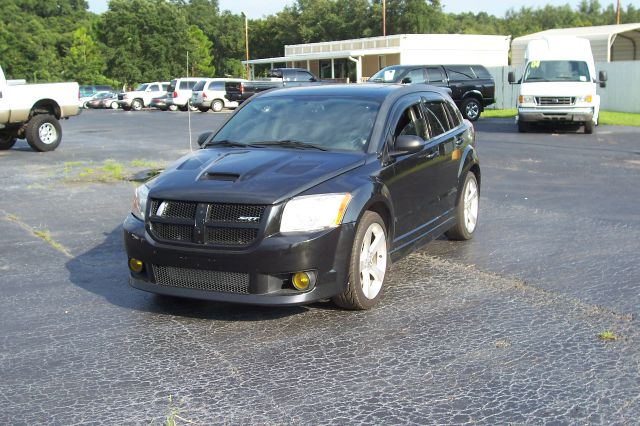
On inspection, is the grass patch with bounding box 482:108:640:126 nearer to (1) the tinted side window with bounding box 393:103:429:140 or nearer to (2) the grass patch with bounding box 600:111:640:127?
(2) the grass patch with bounding box 600:111:640:127

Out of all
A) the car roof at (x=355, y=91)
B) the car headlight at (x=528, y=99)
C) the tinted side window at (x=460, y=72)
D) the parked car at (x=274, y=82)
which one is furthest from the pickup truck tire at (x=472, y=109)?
the car roof at (x=355, y=91)

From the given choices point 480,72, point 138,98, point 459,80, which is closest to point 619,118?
point 480,72

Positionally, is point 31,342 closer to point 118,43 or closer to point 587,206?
point 587,206

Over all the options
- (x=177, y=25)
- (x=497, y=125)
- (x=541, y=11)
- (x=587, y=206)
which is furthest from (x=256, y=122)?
(x=541, y=11)

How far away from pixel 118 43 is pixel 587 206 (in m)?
71.7

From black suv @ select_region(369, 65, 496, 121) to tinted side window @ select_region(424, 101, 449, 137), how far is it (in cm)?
1946

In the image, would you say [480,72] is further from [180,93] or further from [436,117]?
[436,117]

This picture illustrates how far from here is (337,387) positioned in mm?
4262

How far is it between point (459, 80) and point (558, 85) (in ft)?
23.7

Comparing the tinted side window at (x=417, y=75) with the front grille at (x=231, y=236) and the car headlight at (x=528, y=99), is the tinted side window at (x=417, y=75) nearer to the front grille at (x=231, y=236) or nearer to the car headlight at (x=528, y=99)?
the car headlight at (x=528, y=99)

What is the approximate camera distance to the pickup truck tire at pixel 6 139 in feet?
62.7

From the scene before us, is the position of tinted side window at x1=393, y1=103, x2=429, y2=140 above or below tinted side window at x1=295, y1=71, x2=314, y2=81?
below

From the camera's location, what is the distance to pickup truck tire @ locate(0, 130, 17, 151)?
19.1 meters

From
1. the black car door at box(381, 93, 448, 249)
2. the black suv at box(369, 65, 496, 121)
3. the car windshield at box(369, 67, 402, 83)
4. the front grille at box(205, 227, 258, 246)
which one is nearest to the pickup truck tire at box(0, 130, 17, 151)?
the car windshield at box(369, 67, 402, 83)
